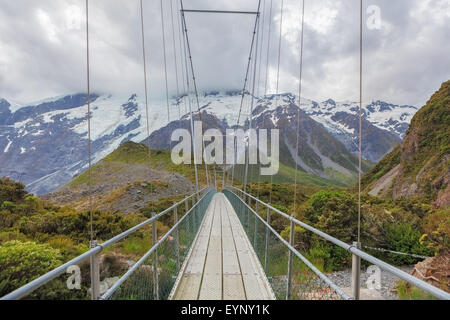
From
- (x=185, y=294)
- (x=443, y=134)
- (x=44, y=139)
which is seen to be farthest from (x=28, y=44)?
(x=44, y=139)

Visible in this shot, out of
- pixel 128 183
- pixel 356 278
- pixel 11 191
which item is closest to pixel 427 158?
pixel 128 183

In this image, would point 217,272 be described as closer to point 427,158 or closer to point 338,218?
point 338,218

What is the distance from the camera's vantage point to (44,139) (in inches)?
5861

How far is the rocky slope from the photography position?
44.3ft

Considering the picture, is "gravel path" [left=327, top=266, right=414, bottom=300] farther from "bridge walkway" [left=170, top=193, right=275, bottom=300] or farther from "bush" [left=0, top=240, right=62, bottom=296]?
"bush" [left=0, top=240, right=62, bottom=296]

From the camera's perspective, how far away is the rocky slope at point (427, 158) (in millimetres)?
→ 13516

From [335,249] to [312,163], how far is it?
14265 cm

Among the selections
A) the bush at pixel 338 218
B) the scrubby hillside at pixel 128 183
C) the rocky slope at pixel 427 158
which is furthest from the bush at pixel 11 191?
the rocky slope at pixel 427 158

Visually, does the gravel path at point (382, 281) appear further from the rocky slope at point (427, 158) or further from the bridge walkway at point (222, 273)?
the rocky slope at point (427, 158)

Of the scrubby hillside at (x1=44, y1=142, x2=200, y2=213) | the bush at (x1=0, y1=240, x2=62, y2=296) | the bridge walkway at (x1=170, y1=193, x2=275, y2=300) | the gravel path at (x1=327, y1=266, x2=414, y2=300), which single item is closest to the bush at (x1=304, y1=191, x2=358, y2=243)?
the gravel path at (x1=327, y1=266, x2=414, y2=300)

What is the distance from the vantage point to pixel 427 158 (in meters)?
18.1
